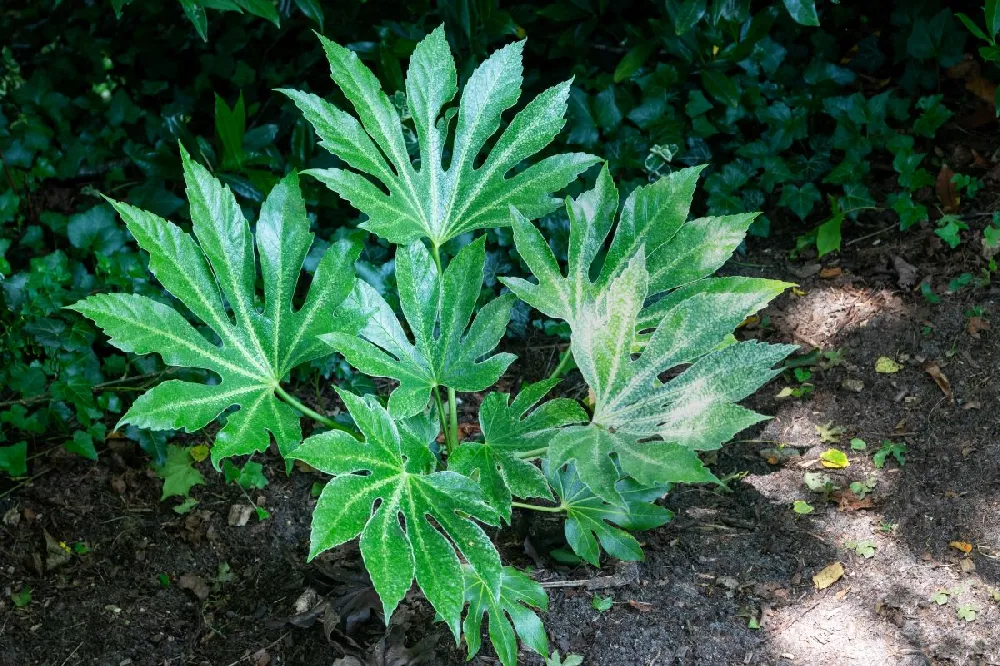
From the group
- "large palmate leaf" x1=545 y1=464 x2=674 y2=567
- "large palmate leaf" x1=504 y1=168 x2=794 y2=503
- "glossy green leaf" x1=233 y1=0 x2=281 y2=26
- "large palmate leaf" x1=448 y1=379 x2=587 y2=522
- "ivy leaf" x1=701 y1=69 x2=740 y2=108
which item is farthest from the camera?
"ivy leaf" x1=701 y1=69 x2=740 y2=108

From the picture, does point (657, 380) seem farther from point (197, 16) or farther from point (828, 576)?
point (197, 16)

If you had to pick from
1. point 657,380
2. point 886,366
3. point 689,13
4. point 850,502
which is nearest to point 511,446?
point 657,380

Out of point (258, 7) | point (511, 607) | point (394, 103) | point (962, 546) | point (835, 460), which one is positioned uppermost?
point (258, 7)

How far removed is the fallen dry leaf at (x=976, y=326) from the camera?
9.59 feet

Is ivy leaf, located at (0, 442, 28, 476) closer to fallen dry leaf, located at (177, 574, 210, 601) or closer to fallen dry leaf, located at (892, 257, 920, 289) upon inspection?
fallen dry leaf, located at (177, 574, 210, 601)

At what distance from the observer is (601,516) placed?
90.4 inches

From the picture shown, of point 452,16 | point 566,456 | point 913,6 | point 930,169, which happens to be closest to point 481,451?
point 566,456

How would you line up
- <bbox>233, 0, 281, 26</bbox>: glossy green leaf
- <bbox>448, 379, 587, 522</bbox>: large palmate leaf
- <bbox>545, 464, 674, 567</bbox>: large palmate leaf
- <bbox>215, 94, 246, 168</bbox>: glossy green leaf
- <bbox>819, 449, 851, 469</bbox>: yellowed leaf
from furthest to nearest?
<bbox>215, 94, 246, 168</bbox>: glossy green leaf
<bbox>819, 449, 851, 469</bbox>: yellowed leaf
<bbox>233, 0, 281, 26</bbox>: glossy green leaf
<bbox>545, 464, 674, 567</bbox>: large palmate leaf
<bbox>448, 379, 587, 522</bbox>: large palmate leaf

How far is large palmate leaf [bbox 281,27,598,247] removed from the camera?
6.29 feet

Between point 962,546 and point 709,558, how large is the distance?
641mm

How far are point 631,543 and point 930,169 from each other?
207 centimetres

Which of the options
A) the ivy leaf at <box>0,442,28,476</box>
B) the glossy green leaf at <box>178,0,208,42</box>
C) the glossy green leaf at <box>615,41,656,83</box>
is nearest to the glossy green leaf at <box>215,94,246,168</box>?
the glossy green leaf at <box>178,0,208,42</box>

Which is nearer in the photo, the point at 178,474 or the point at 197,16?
the point at 197,16

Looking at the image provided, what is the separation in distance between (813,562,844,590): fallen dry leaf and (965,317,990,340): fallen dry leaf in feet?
3.18
